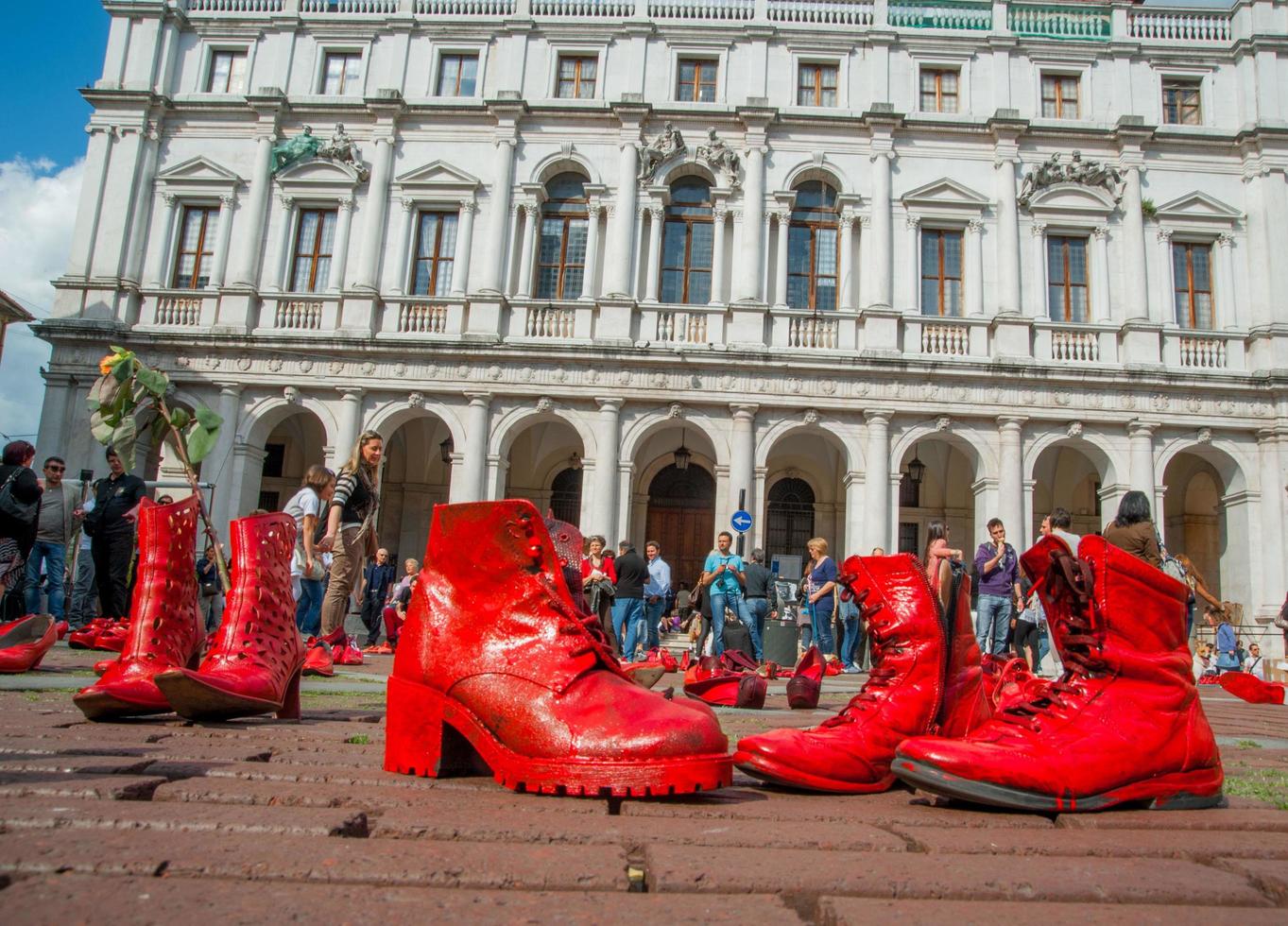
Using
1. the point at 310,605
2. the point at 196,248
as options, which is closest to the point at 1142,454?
the point at 310,605

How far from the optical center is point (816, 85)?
20.5 m

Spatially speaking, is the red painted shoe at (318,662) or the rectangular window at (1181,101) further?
the rectangular window at (1181,101)

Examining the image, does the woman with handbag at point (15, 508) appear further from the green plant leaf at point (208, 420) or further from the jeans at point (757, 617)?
the jeans at point (757, 617)

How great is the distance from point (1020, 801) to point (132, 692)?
3.16 meters

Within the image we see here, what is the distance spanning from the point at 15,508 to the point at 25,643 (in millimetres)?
2391

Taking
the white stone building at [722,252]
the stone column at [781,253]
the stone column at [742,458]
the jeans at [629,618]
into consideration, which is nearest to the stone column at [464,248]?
the white stone building at [722,252]

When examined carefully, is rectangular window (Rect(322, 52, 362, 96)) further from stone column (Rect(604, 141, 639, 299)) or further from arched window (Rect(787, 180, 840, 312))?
arched window (Rect(787, 180, 840, 312))

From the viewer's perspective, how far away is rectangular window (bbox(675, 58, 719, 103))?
67.1 ft

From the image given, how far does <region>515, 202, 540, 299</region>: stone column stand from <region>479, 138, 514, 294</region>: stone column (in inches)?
17.6

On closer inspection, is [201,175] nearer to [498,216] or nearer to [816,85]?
[498,216]

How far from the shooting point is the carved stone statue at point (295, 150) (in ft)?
66.2

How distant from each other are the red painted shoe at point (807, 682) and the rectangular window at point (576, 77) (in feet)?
59.7

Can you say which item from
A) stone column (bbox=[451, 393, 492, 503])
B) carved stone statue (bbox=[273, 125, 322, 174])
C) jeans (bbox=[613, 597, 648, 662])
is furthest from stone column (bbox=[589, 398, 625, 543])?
carved stone statue (bbox=[273, 125, 322, 174])

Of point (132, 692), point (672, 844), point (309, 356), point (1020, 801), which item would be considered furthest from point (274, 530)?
point (309, 356)
